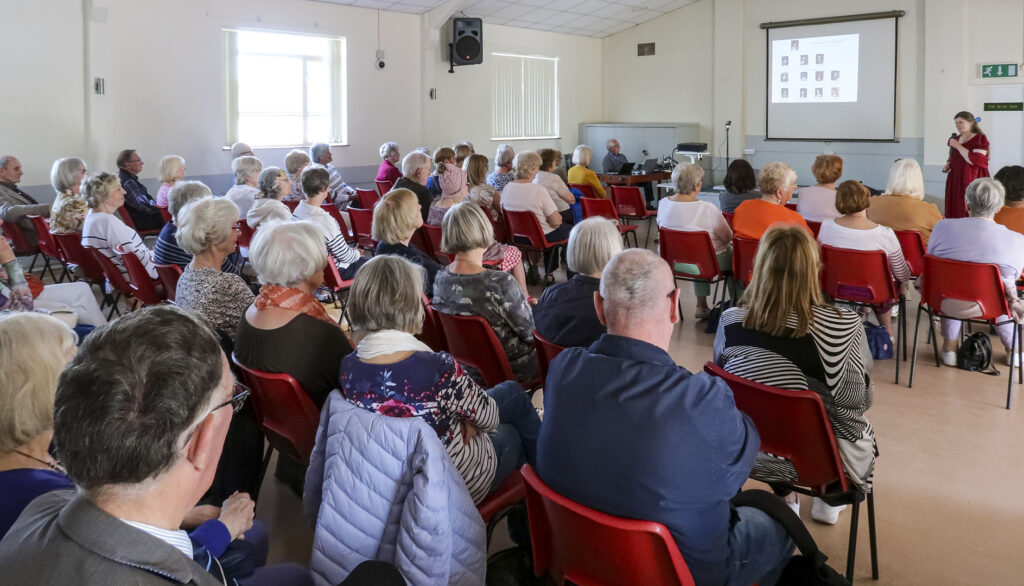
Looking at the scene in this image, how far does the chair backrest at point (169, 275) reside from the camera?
176 inches

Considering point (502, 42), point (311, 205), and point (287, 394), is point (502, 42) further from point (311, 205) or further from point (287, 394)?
point (287, 394)

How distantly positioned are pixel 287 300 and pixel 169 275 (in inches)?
83.5

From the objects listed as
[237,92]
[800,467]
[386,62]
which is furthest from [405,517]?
[386,62]

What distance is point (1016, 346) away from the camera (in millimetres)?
4680

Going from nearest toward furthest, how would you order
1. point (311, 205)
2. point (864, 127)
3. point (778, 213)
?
point (778, 213) < point (311, 205) < point (864, 127)

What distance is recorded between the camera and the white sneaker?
119 inches

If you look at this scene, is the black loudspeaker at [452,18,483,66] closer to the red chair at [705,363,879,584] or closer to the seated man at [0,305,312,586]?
the red chair at [705,363,879,584]

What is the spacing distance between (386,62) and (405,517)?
10.2 meters

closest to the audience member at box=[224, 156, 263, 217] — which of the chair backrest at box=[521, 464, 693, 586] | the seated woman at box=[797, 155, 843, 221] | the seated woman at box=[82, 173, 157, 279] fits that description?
the seated woman at box=[82, 173, 157, 279]

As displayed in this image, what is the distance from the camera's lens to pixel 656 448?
67.8 inches

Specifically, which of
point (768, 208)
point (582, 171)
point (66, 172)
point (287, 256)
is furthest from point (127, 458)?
point (582, 171)

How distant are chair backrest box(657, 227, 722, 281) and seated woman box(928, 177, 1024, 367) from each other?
1351 millimetres

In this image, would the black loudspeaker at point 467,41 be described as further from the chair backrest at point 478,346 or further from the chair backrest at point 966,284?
the chair backrest at point 478,346

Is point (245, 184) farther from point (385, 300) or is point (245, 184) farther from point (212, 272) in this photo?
point (385, 300)
